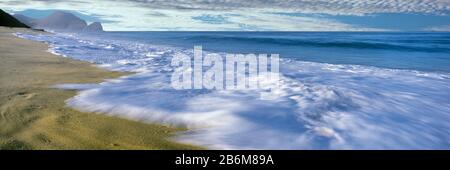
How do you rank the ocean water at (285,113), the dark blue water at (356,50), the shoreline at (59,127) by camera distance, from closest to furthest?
the shoreline at (59,127)
the ocean water at (285,113)
the dark blue water at (356,50)

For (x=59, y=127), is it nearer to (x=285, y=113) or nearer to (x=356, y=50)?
(x=285, y=113)

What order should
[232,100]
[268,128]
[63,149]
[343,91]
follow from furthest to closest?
[343,91] < [232,100] < [268,128] < [63,149]

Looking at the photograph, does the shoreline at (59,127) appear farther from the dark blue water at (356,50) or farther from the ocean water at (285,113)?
the dark blue water at (356,50)

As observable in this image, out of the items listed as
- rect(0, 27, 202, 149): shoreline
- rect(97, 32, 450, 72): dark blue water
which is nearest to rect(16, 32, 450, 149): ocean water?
rect(0, 27, 202, 149): shoreline

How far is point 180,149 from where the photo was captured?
2619 millimetres

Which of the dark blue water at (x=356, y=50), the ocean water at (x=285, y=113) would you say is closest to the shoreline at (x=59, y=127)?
the ocean water at (x=285, y=113)

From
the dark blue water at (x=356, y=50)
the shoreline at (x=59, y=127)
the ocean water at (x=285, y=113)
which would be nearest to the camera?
the shoreline at (x=59, y=127)

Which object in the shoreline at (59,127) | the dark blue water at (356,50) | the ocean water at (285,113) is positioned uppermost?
the shoreline at (59,127)

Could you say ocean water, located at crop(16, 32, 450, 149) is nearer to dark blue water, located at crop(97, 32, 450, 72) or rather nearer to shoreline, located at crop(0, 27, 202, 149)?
shoreline, located at crop(0, 27, 202, 149)

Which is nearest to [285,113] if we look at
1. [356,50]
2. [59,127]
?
[59,127]
